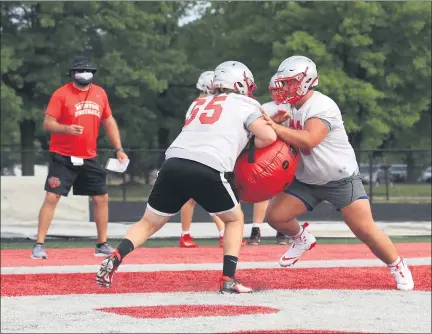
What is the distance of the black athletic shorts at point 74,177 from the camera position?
1056cm

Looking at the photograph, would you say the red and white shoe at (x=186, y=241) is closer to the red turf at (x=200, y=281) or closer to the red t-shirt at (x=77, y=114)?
the red t-shirt at (x=77, y=114)

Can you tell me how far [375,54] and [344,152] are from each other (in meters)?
27.7

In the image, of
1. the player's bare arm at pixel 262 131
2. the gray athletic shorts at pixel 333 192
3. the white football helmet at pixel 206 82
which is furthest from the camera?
the white football helmet at pixel 206 82

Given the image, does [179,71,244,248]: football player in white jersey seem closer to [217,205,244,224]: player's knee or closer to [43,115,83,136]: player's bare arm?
[43,115,83,136]: player's bare arm

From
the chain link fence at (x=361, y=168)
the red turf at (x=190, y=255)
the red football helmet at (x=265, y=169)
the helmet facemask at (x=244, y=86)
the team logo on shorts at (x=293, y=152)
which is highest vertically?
the helmet facemask at (x=244, y=86)

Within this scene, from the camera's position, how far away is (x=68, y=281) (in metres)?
8.54

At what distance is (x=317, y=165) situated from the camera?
781 cm

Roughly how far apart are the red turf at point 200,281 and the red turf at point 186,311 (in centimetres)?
101

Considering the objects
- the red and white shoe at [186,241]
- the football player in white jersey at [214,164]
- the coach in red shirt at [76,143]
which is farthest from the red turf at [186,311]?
the red and white shoe at [186,241]

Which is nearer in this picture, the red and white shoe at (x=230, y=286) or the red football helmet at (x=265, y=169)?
the red football helmet at (x=265, y=169)

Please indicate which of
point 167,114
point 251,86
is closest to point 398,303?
point 251,86

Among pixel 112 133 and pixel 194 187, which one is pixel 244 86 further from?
pixel 112 133

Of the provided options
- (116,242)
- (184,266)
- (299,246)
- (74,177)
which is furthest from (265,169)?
(116,242)

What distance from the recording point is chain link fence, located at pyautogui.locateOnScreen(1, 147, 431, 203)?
2070 centimetres
